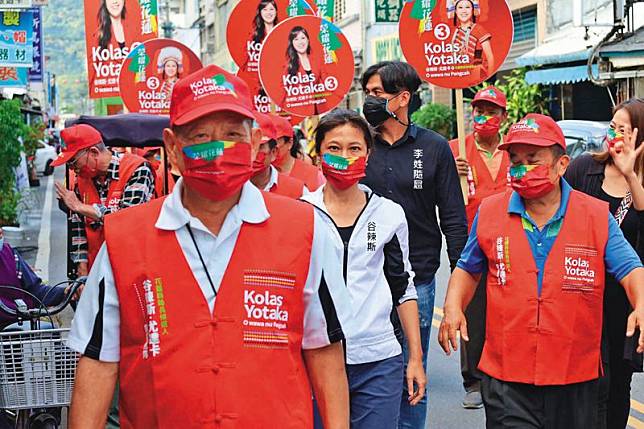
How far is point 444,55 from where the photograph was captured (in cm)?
855

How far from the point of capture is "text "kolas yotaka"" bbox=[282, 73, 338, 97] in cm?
1064

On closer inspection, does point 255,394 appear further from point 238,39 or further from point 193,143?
point 238,39

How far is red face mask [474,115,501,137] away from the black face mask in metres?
1.87

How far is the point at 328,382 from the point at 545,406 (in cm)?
196

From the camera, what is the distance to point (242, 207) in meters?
3.24

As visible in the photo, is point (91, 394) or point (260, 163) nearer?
point (91, 394)

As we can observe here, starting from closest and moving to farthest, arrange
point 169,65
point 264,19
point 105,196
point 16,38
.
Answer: point 105,196 < point 264,19 < point 169,65 < point 16,38

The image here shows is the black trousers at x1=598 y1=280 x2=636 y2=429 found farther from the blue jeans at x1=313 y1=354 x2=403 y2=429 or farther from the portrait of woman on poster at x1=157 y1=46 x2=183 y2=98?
the portrait of woman on poster at x1=157 y1=46 x2=183 y2=98

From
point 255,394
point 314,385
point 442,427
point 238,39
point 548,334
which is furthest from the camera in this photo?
point 238,39

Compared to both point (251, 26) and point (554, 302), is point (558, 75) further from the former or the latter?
point (554, 302)

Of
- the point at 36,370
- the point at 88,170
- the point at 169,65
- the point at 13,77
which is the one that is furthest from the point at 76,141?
the point at 13,77

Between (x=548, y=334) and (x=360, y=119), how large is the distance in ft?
4.14

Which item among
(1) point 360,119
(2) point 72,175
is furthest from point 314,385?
(2) point 72,175

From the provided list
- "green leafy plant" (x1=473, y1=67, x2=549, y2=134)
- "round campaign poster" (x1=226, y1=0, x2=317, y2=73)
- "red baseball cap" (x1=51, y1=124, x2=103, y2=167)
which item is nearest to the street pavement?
"red baseball cap" (x1=51, y1=124, x2=103, y2=167)
